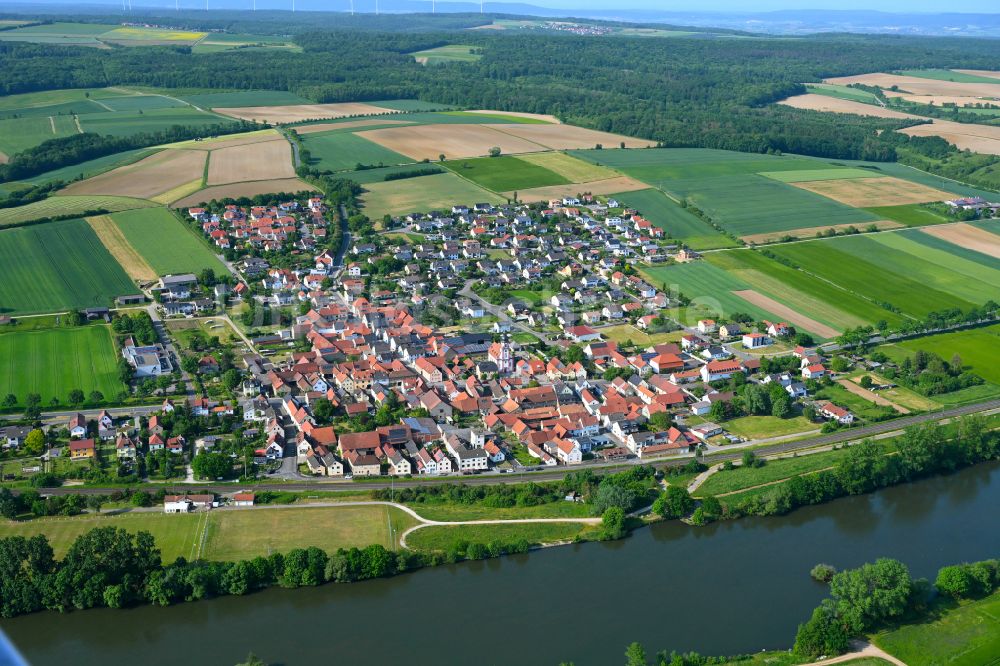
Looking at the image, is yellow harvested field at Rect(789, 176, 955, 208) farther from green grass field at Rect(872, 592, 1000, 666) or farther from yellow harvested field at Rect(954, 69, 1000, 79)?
yellow harvested field at Rect(954, 69, 1000, 79)

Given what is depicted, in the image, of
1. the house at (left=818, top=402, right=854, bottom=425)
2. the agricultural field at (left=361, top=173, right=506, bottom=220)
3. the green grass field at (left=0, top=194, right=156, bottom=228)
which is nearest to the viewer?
the house at (left=818, top=402, right=854, bottom=425)

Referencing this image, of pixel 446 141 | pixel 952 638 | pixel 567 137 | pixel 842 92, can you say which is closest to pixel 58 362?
pixel 952 638

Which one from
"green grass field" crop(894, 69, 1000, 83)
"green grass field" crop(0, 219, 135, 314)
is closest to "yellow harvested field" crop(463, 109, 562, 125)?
"green grass field" crop(0, 219, 135, 314)

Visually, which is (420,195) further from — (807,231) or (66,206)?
(807,231)

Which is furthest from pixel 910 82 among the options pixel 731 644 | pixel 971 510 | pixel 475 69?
pixel 731 644

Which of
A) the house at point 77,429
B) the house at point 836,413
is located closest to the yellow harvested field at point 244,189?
the house at point 77,429

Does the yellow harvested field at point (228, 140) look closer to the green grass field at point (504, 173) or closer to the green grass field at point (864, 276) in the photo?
the green grass field at point (504, 173)

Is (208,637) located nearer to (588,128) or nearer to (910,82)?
(588,128)
